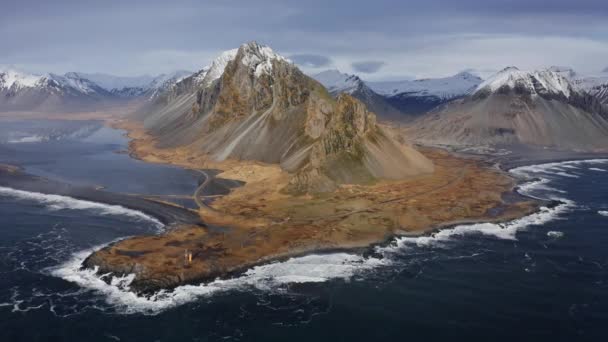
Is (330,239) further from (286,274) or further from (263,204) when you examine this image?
(263,204)

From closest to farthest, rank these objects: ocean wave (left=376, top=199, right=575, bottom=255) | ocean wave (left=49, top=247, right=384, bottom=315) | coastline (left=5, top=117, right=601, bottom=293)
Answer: ocean wave (left=49, top=247, right=384, bottom=315) → coastline (left=5, top=117, right=601, bottom=293) → ocean wave (left=376, top=199, right=575, bottom=255)

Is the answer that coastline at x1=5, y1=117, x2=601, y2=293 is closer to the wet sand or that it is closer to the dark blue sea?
the wet sand

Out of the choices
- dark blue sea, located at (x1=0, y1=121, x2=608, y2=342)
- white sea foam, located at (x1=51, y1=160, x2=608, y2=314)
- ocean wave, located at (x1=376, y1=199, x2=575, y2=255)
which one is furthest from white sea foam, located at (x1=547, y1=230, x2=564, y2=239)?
ocean wave, located at (x1=376, y1=199, x2=575, y2=255)

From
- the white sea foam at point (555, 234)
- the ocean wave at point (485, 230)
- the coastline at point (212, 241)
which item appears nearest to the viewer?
the coastline at point (212, 241)

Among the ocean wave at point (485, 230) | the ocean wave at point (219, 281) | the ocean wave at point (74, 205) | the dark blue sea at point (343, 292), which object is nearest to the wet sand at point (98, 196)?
the ocean wave at point (74, 205)

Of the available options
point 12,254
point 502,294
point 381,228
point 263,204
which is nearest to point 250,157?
point 263,204

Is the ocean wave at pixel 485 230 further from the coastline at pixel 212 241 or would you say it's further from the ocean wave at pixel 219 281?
the ocean wave at pixel 219 281

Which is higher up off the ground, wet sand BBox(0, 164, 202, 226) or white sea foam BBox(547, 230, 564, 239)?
wet sand BBox(0, 164, 202, 226)
